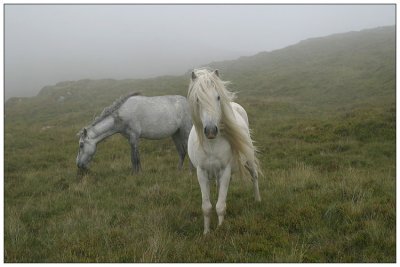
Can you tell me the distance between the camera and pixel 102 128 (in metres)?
10.3

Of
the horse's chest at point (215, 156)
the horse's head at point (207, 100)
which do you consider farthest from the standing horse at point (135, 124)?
the horse's head at point (207, 100)

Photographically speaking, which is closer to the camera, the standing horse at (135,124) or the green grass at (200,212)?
the green grass at (200,212)

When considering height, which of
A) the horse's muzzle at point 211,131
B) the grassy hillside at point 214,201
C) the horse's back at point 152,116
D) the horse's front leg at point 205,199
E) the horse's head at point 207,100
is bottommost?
the grassy hillside at point 214,201

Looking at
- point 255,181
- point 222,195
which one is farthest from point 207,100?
point 255,181

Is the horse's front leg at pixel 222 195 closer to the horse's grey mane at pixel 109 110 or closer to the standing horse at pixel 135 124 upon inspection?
the standing horse at pixel 135 124

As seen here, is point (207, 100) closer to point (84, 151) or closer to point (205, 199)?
point (205, 199)

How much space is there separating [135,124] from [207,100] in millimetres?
5843

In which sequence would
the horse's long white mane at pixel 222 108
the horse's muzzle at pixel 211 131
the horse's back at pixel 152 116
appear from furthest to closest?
the horse's back at pixel 152 116
the horse's long white mane at pixel 222 108
the horse's muzzle at pixel 211 131

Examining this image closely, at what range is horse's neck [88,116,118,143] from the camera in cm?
1030

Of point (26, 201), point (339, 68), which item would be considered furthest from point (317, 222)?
point (339, 68)

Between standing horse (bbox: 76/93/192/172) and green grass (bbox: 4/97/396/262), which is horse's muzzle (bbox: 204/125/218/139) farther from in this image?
standing horse (bbox: 76/93/192/172)

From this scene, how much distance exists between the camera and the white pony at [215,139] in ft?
16.3

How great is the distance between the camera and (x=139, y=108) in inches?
413

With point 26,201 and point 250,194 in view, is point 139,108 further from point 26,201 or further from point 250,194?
point 250,194
